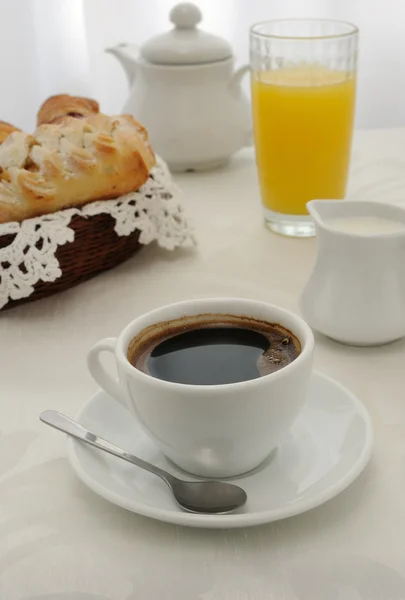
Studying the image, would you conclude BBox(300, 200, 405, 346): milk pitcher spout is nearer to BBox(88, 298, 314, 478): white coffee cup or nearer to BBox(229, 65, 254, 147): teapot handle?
BBox(88, 298, 314, 478): white coffee cup

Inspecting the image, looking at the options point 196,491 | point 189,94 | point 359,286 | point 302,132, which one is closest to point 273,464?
point 196,491

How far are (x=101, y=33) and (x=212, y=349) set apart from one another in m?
1.46

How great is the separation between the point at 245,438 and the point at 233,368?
53 millimetres

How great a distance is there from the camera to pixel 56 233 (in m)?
0.85

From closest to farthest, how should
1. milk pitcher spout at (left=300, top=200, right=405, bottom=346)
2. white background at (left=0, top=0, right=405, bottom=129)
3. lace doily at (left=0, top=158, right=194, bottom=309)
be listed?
1. milk pitcher spout at (left=300, top=200, right=405, bottom=346)
2. lace doily at (left=0, top=158, right=194, bottom=309)
3. white background at (left=0, top=0, right=405, bottom=129)

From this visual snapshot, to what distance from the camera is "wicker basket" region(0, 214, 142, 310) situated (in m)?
0.88

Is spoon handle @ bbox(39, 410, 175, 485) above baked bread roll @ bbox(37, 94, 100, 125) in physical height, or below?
below

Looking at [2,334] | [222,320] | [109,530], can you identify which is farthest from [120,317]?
[109,530]

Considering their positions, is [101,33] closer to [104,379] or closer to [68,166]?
[68,166]

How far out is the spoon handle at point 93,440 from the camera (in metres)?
0.55

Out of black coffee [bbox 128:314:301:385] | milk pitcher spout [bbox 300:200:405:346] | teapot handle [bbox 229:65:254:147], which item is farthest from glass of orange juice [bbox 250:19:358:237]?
black coffee [bbox 128:314:301:385]

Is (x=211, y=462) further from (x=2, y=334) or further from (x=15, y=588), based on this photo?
(x=2, y=334)

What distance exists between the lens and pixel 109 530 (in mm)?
522

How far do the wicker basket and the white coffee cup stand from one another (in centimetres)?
32
